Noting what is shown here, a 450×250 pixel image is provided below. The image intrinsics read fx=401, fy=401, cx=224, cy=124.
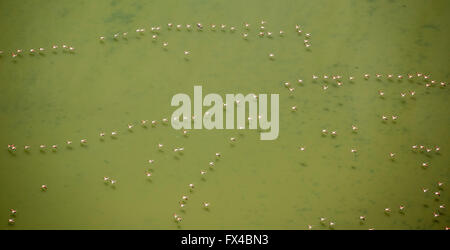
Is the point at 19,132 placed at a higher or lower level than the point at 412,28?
lower

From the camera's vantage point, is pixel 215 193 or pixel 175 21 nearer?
pixel 215 193

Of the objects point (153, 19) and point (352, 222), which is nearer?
point (352, 222)

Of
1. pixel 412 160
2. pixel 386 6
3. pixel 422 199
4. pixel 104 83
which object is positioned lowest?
pixel 422 199

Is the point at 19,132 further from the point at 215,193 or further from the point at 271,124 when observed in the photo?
the point at 271,124
